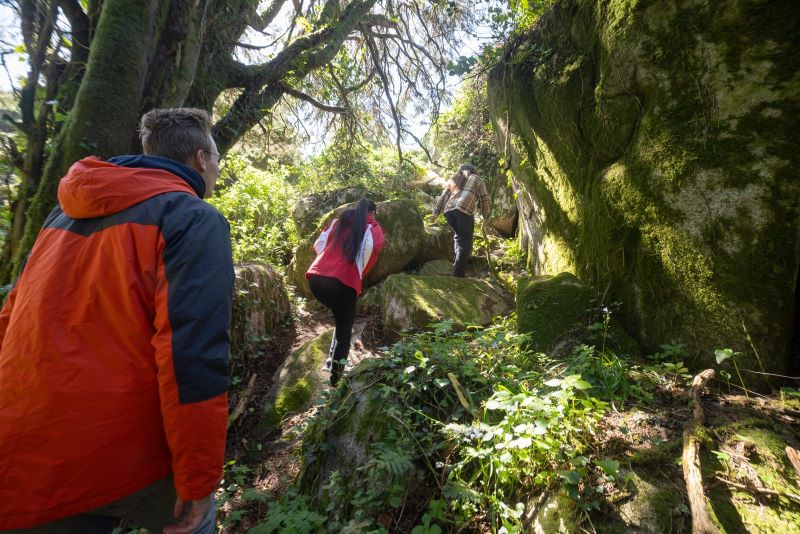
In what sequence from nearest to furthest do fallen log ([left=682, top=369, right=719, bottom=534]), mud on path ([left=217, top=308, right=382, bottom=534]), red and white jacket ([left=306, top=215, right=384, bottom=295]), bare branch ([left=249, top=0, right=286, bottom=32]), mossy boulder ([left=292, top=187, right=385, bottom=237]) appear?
fallen log ([left=682, top=369, right=719, bottom=534])
mud on path ([left=217, top=308, right=382, bottom=534])
red and white jacket ([left=306, top=215, right=384, bottom=295])
bare branch ([left=249, top=0, right=286, bottom=32])
mossy boulder ([left=292, top=187, right=385, bottom=237])

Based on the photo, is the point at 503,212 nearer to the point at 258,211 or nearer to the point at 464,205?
the point at 464,205

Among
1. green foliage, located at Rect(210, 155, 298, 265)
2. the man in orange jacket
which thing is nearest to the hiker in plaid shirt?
green foliage, located at Rect(210, 155, 298, 265)

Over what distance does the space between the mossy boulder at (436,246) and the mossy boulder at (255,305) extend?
297 cm

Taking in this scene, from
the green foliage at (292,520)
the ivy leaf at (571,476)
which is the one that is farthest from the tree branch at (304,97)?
the ivy leaf at (571,476)

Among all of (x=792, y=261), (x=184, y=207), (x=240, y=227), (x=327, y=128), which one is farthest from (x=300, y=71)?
(x=792, y=261)

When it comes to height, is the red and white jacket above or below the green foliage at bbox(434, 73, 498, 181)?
below

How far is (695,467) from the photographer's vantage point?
168cm

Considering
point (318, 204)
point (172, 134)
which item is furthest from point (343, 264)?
point (318, 204)

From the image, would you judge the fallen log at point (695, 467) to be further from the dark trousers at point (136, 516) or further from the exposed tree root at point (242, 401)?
the exposed tree root at point (242, 401)

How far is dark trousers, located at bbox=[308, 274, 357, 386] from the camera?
148 inches

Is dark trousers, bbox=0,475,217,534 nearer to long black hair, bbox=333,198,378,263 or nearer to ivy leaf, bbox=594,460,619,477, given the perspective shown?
ivy leaf, bbox=594,460,619,477

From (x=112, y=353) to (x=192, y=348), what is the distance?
0.28 metres

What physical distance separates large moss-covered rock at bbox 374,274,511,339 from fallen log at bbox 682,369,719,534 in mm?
2861

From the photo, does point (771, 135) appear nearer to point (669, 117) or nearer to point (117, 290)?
point (669, 117)
